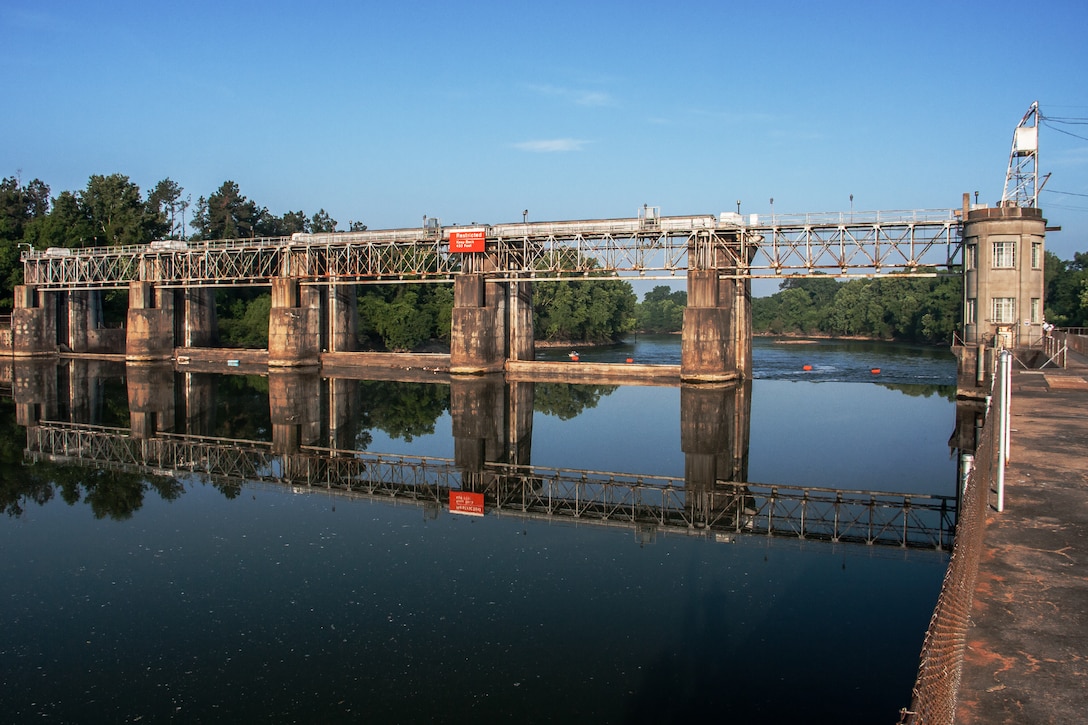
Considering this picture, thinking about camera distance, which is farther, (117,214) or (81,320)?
(117,214)

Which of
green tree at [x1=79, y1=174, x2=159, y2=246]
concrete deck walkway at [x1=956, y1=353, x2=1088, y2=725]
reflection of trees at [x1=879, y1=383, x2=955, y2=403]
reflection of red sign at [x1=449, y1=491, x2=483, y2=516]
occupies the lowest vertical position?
reflection of red sign at [x1=449, y1=491, x2=483, y2=516]

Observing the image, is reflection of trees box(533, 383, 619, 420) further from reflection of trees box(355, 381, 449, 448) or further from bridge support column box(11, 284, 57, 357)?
bridge support column box(11, 284, 57, 357)

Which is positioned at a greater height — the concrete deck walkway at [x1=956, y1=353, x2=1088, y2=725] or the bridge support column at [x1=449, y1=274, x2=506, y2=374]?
the bridge support column at [x1=449, y1=274, x2=506, y2=374]

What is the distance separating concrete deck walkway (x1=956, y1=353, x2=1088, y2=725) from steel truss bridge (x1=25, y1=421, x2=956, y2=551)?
3.77m

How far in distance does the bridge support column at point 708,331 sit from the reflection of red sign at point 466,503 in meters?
26.7

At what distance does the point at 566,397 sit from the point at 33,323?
53.1 metres

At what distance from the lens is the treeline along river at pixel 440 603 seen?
33.6 feet

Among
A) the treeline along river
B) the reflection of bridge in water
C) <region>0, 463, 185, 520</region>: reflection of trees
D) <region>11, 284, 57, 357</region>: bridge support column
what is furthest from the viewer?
<region>11, 284, 57, 357</region>: bridge support column

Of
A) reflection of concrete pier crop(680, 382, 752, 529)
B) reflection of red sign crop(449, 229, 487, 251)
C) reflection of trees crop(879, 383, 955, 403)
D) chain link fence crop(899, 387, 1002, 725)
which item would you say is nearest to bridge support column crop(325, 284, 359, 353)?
reflection of red sign crop(449, 229, 487, 251)

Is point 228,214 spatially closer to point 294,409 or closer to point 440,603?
point 294,409

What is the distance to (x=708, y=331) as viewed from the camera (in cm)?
4697

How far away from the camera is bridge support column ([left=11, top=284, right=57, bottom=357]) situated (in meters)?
72.3

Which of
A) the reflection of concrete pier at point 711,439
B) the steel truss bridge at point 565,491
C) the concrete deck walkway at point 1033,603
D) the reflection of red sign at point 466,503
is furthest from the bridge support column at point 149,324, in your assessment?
the concrete deck walkway at point 1033,603

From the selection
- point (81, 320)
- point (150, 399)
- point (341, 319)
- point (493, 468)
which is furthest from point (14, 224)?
point (493, 468)
